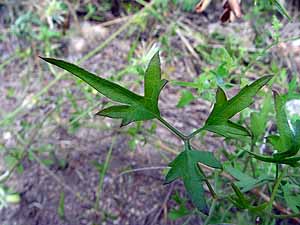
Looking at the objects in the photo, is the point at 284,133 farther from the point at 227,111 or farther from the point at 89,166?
the point at 89,166

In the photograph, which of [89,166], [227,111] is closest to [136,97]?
[227,111]

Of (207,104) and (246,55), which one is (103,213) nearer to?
(207,104)

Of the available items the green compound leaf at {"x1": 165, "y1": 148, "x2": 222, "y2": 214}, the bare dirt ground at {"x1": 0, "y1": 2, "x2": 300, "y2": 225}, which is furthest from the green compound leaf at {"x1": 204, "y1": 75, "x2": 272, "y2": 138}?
the bare dirt ground at {"x1": 0, "y1": 2, "x2": 300, "y2": 225}

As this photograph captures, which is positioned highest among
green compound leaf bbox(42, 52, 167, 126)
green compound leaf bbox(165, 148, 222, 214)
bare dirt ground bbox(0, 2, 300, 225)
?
green compound leaf bbox(42, 52, 167, 126)

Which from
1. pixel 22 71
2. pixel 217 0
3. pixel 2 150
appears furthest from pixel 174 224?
pixel 217 0

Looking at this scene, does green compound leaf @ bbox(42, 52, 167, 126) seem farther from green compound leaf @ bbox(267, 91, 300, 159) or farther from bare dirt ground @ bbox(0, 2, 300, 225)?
bare dirt ground @ bbox(0, 2, 300, 225)
